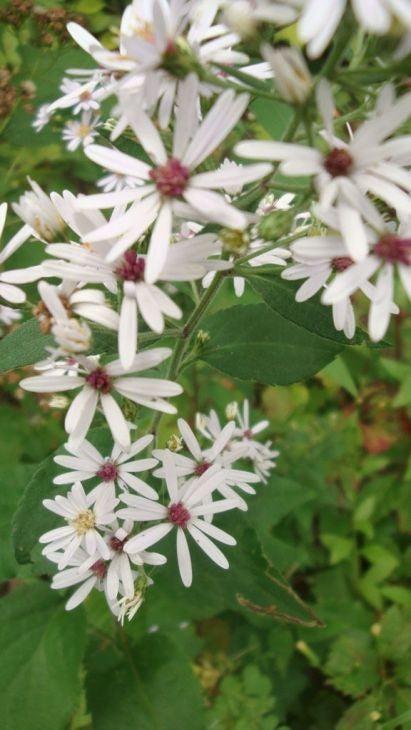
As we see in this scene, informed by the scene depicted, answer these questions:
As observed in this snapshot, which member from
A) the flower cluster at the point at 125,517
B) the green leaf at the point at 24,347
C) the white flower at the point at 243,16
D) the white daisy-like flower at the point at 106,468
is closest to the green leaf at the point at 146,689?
the flower cluster at the point at 125,517

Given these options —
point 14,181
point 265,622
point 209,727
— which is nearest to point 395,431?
point 265,622

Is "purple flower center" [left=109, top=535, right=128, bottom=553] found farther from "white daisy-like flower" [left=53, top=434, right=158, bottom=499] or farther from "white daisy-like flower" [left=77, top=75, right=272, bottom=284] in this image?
"white daisy-like flower" [left=77, top=75, right=272, bottom=284]

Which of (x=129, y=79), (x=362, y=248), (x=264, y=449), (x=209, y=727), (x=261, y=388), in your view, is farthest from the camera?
(x=261, y=388)

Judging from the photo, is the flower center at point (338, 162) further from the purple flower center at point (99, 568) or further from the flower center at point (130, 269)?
the purple flower center at point (99, 568)

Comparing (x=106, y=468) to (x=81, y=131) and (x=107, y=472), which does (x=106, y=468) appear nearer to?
(x=107, y=472)

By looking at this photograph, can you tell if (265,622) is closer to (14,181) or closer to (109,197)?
(109,197)

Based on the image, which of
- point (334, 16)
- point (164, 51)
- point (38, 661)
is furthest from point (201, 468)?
point (334, 16)
